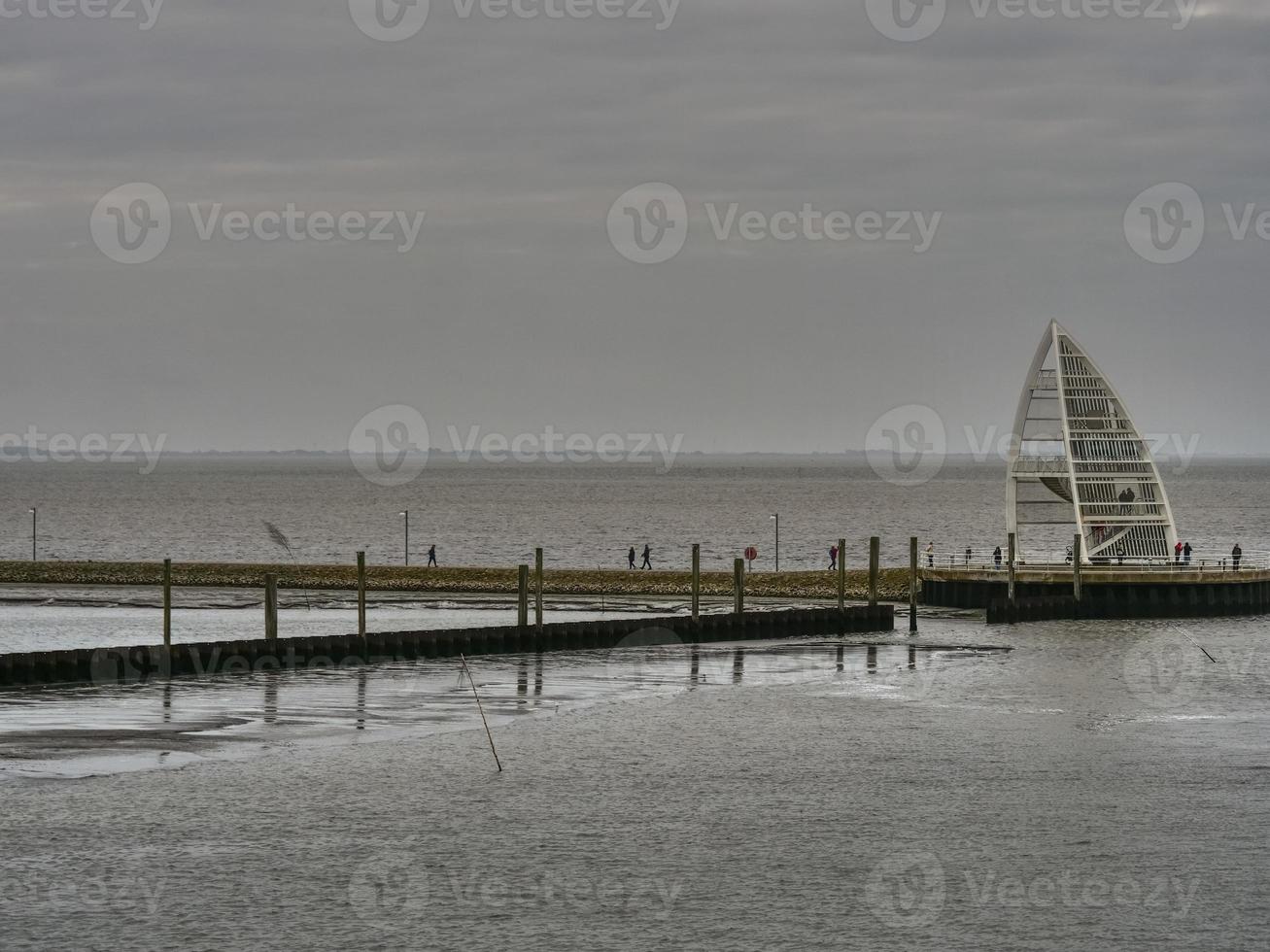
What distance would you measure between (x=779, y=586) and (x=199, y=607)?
1199 inches

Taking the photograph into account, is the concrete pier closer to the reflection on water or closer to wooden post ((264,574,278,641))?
the reflection on water

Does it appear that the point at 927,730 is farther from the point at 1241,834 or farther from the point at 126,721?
the point at 126,721

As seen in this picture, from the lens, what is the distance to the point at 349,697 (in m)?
48.5

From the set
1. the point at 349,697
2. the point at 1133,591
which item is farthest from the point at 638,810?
the point at 1133,591

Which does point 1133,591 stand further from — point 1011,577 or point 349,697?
point 349,697

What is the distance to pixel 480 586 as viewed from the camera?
96.4m

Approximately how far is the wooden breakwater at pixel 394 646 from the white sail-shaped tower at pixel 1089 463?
69.7 feet

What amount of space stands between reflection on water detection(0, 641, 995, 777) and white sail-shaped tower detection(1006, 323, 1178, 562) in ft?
85.2

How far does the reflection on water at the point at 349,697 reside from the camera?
38.6m

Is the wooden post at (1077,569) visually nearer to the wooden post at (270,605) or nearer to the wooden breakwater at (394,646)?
the wooden breakwater at (394,646)

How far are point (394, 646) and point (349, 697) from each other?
806 centimetres

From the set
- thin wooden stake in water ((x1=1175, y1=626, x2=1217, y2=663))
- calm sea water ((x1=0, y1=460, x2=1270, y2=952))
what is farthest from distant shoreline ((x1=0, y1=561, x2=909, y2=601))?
calm sea water ((x1=0, y1=460, x2=1270, y2=952))

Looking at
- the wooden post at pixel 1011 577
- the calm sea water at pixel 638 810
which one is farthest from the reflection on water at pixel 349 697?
the wooden post at pixel 1011 577

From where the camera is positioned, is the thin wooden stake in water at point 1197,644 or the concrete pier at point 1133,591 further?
the concrete pier at point 1133,591
